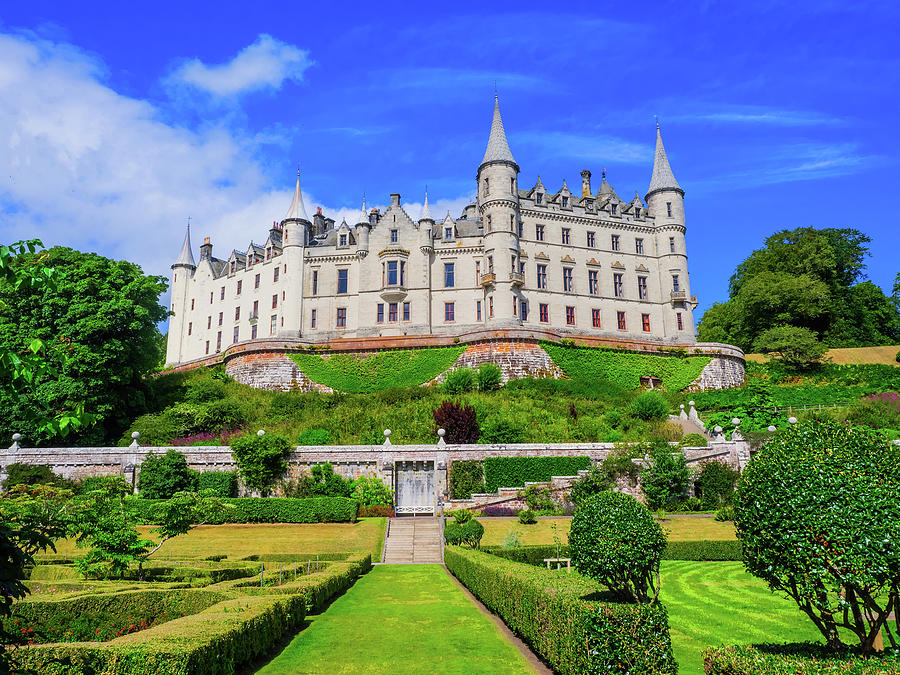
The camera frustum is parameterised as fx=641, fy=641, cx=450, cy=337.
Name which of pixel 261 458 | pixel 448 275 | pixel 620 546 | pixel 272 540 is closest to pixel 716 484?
pixel 272 540

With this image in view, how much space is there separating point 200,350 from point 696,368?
49642 millimetres

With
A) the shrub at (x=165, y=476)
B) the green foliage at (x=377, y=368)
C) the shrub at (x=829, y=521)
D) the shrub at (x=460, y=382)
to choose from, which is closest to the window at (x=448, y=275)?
the green foliage at (x=377, y=368)

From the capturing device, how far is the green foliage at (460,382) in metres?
47.4

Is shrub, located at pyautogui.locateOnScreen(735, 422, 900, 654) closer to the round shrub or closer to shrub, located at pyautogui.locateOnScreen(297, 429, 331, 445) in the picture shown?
the round shrub

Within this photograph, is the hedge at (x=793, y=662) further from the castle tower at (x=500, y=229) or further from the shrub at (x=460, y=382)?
the castle tower at (x=500, y=229)

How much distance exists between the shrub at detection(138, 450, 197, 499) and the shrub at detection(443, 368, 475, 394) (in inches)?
755

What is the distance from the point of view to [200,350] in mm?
68438

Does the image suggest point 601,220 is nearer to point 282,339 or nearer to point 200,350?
point 282,339

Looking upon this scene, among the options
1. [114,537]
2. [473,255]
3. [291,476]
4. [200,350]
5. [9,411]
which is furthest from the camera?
[200,350]

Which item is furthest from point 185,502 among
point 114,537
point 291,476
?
point 291,476

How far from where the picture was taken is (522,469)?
35.0 metres

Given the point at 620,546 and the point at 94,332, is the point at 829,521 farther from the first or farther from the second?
the point at 94,332

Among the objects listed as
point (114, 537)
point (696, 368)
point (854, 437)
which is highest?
point (696, 368)

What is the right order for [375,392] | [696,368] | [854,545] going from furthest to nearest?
[696,368]
[375,392]
[854,545]
